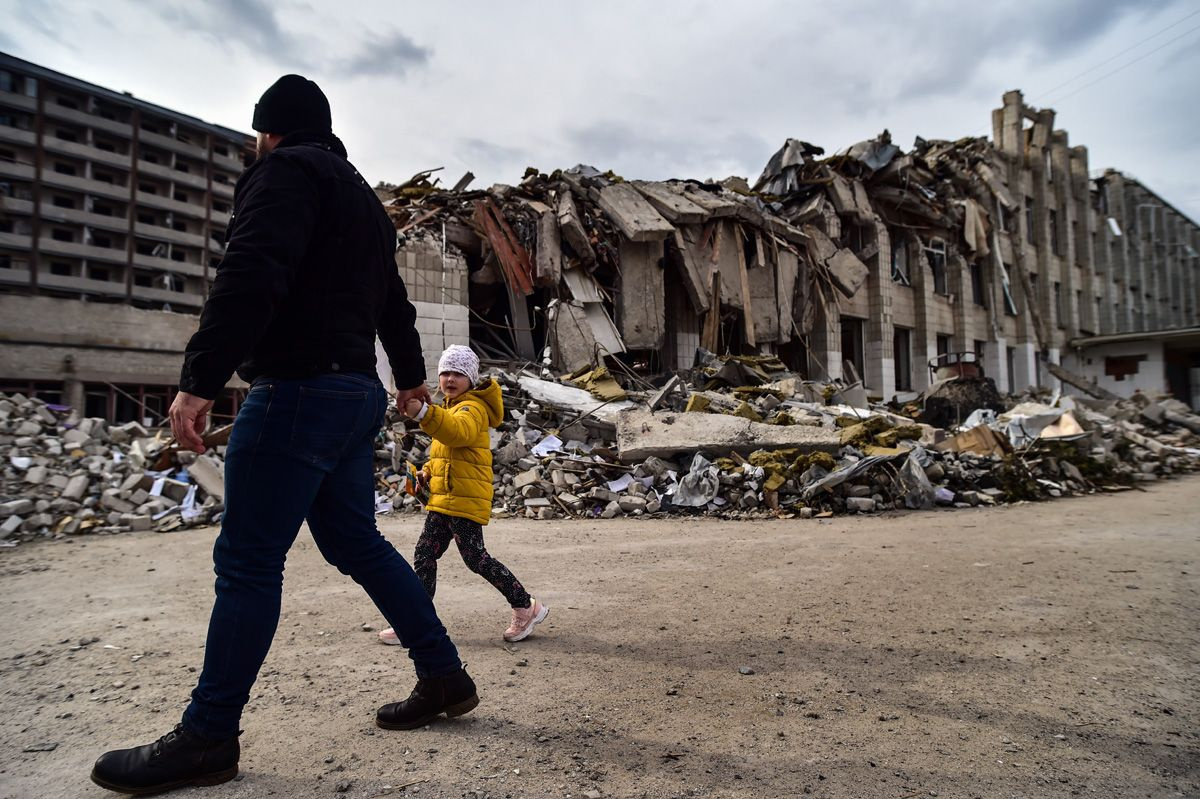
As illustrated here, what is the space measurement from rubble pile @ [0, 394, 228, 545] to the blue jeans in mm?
6657

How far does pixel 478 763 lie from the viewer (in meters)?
1.86

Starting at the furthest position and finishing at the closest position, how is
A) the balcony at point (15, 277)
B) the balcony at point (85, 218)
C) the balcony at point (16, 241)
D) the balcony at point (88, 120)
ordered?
1. the balcony at point (88, 120)
2. the balcony at point (85, 218)
3. the balcony at point (16, 241)
4. the balcony at point (15, 277)

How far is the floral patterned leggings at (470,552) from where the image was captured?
10.0 ft

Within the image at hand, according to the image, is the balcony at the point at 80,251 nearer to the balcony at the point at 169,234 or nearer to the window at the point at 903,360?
the balcony at the point at 169,234

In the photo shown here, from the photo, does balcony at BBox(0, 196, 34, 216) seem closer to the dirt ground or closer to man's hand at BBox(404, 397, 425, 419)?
the dirt ground

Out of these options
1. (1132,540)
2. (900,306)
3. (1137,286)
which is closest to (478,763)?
(1132,540)

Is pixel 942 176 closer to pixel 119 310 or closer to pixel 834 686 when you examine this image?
pixel 834 686

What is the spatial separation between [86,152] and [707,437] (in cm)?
4865

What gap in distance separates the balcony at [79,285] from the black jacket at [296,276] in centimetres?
4840

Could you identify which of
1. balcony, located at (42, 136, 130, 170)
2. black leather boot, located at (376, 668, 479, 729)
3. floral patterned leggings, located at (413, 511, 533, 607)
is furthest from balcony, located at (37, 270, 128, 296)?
black leather boot, located at (376, 668, 479, 729)

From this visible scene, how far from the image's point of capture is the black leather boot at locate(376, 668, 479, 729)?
207 centimetres

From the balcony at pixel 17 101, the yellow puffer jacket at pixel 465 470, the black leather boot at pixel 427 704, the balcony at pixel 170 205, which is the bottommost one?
the black leather boot at pixel 427 704

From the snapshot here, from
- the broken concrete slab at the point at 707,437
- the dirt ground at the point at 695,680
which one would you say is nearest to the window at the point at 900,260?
the broken concrete slab at the point at 707,437

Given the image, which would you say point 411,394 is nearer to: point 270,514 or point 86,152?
point 270,514
